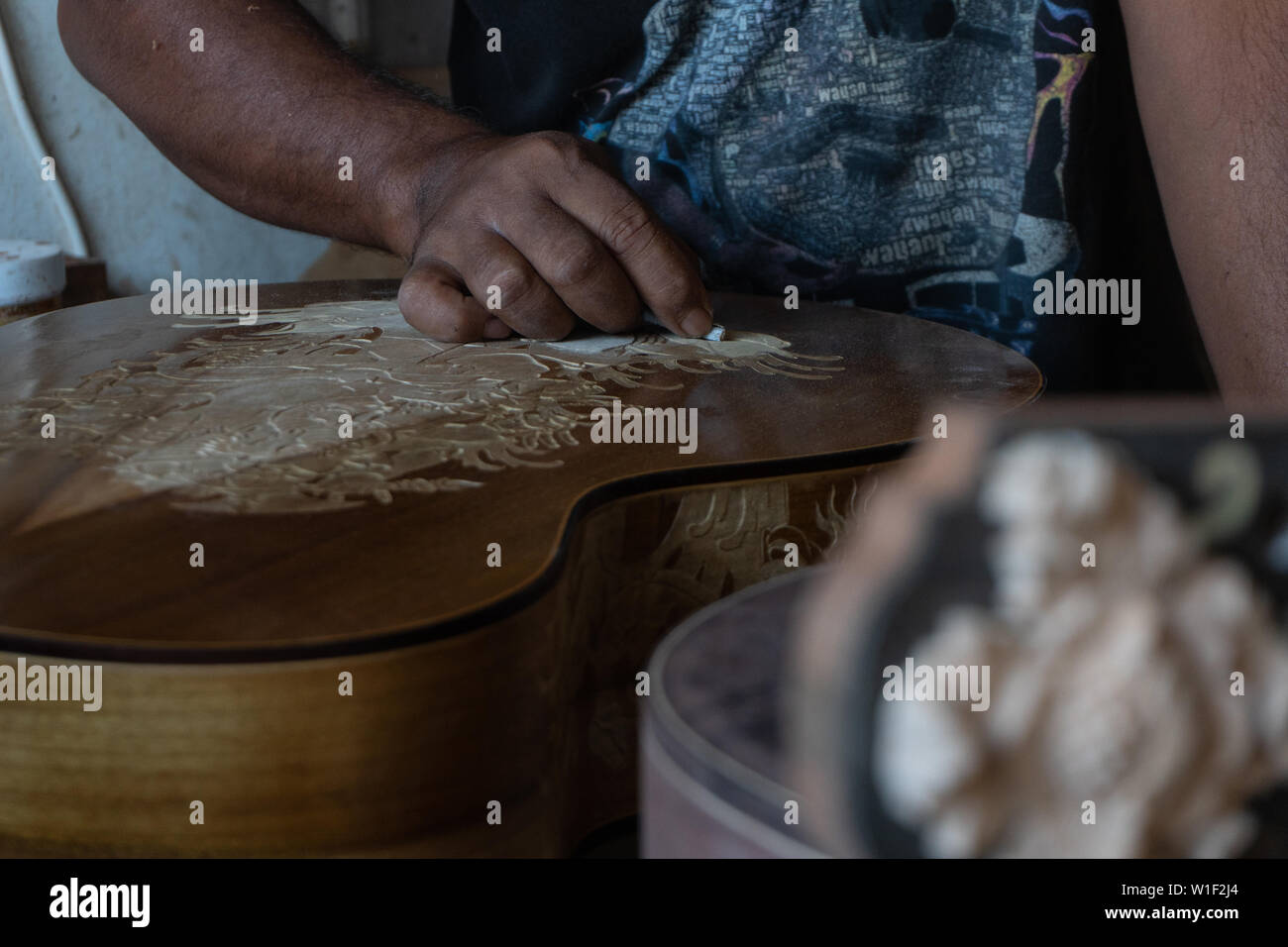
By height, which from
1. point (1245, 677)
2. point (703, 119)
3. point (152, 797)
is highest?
point (703, 119)

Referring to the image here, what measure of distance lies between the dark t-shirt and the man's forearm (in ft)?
0.72

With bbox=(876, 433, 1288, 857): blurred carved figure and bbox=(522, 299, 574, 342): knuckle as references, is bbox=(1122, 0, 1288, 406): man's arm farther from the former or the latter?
bbox=(876, 433, 1288, 857): blurred carved figure

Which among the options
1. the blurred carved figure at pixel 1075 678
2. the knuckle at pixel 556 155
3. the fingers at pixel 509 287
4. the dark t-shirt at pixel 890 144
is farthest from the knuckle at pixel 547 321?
the blurred carved figure at pixel 1075 678

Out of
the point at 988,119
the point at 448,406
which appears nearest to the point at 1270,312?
the point at 988,119

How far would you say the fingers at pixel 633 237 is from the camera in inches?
37.7

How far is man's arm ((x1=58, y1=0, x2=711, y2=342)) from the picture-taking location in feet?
3.15

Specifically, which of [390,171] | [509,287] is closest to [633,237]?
[509,287]

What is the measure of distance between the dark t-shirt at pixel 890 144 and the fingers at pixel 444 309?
0.37m

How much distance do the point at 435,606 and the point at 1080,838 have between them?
27cm

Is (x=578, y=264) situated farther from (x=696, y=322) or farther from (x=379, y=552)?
(x=379, y=552)

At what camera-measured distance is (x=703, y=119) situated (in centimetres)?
124

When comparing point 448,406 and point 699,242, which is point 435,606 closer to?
point 448,406

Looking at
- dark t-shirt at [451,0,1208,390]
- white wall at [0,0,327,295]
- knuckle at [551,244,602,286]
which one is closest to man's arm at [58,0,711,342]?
knuckle at [551,244,602,286]
